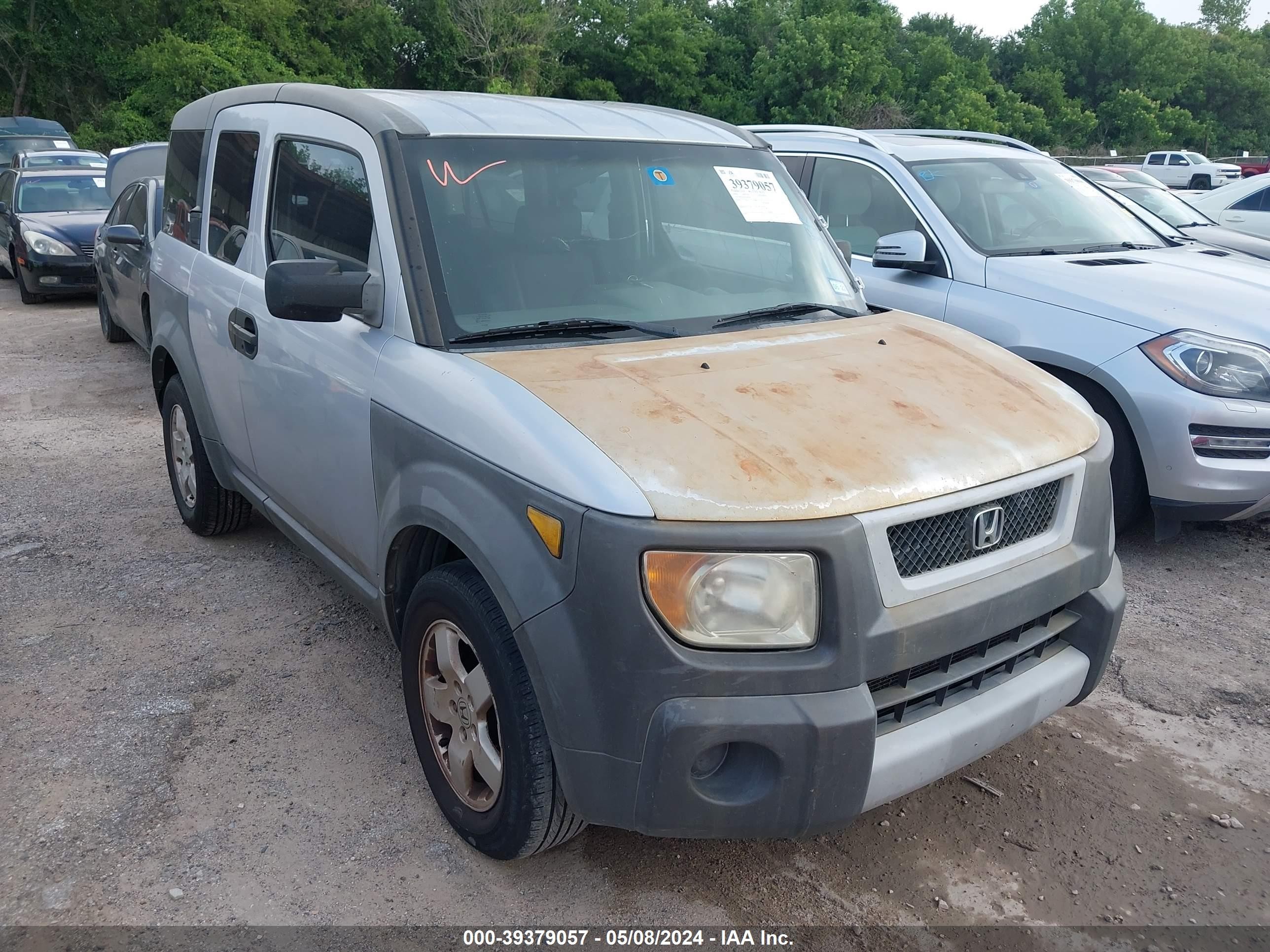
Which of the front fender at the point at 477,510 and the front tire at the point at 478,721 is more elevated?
the front fender at the point at 477,510

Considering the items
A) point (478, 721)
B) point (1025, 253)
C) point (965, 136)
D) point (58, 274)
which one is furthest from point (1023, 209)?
point (58, 274)

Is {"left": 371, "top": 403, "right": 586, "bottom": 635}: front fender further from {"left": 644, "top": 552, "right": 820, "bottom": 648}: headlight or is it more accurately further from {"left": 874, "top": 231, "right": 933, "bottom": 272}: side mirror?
{"left": 874, "top": 231, "right": 933, "bottom": 272}: side mirror

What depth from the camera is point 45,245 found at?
11.5 m

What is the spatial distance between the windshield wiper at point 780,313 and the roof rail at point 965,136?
3321 mm

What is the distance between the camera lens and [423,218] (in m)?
2.92

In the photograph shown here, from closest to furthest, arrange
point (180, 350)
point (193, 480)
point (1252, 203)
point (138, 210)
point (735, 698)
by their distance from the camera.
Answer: point (735, 698), point (180, 350), point (193, 480), point (138, 210), point (1252, 203)

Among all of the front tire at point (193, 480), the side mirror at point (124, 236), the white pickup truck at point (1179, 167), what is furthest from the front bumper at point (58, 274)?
the white pickup truck at point (1179, 167)

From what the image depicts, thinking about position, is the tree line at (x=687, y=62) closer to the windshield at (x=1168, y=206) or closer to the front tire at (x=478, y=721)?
the windshield at (x=1168, y=206)

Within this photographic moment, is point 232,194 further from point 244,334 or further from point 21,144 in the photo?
point 21,144

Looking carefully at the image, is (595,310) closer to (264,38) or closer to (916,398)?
(916,398)

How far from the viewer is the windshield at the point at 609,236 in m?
2.94

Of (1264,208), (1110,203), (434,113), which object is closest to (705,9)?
(1264,208)

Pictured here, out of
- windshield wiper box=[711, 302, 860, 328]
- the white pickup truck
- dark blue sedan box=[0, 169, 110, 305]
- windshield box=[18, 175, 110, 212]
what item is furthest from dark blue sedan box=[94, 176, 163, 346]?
the white pickup truck

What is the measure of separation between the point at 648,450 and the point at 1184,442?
3123mm
